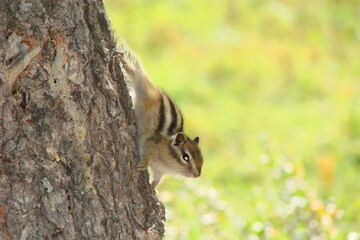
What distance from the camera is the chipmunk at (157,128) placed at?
3756 millimetres

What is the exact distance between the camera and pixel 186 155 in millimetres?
4078

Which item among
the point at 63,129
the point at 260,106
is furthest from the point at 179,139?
the point at 260,106

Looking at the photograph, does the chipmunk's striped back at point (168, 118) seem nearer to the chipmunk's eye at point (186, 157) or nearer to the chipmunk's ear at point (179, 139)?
the chipmunk's ear at point (179, 139)

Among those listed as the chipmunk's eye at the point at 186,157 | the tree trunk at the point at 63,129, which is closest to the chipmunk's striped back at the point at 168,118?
the chipmunk's eye at the point at 186,157

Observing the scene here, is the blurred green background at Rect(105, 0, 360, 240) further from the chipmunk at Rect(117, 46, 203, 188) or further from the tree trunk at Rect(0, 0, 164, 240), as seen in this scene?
the tree trunk at Rect(0, 0, 164, 240)

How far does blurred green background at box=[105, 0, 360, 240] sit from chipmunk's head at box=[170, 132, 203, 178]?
3.36 feet

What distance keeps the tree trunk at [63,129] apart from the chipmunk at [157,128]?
307 mm

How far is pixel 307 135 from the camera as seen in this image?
8586 millimetres

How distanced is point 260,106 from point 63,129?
20.7 ft

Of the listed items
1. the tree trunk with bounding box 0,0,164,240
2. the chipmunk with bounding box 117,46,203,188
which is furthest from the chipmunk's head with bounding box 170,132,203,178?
the tree trunk with bounding box 0,0,164,240

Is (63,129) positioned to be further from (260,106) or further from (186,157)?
(260,106)

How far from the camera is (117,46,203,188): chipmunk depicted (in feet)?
12.3

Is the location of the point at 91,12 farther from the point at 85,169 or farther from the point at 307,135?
the point at 307,135

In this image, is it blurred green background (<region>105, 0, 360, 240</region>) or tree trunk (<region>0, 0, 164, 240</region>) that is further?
blurred green background (<region>105, 0, 360, 240</region>)
